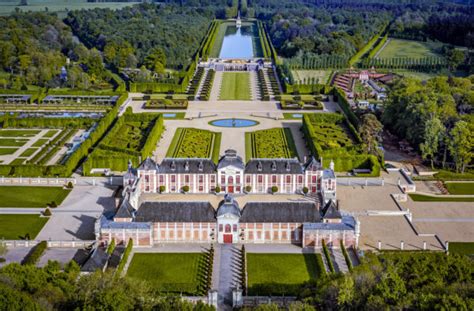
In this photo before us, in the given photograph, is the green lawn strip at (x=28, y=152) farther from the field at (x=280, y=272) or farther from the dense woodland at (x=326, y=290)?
the field at (x=280, y=272)

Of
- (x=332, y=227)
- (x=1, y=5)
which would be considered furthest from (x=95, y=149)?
(x=1, y=5)

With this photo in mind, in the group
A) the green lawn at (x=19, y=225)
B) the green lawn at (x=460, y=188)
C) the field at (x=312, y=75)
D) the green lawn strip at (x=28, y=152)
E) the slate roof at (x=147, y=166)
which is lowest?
the green lawn at (x=19, y=225)

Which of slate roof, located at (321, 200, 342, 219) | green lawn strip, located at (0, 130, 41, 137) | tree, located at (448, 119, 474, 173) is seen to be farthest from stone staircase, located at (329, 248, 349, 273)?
green lawn strip, located at (0, 130, 41, 137)

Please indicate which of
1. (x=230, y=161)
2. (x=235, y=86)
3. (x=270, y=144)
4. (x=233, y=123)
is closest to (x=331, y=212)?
(x=230, y=161)

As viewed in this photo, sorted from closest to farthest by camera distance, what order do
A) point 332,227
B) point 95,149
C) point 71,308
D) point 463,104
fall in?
point 71,308
point 332,227
point 95,149
point 463,104

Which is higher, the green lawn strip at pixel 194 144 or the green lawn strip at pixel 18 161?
the green lawn strip at pixel 194 144

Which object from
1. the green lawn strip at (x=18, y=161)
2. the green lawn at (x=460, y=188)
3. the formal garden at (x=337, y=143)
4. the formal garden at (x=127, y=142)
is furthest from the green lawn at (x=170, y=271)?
the green lawn at (x=460, y=188)

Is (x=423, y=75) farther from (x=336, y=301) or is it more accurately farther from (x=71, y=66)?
(x=336, y=301)
